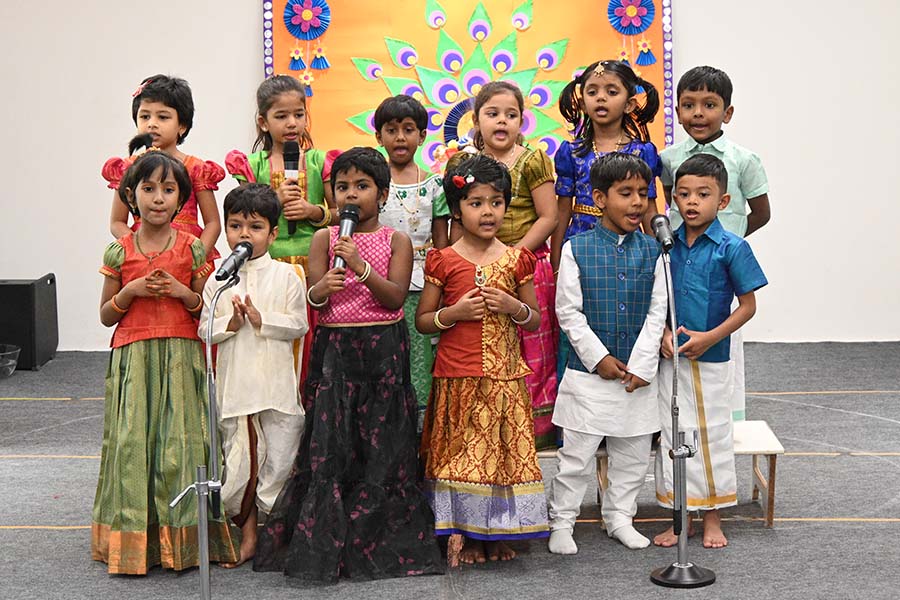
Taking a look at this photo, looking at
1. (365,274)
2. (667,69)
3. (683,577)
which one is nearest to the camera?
(683,577)

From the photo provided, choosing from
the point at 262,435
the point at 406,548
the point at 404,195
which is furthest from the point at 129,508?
the point at 404,195

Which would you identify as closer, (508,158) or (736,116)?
(508,158)

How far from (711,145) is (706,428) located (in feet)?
2.91

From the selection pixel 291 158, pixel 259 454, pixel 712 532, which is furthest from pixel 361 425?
pixel 712 532

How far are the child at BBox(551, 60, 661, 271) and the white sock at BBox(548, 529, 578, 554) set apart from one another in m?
0.83

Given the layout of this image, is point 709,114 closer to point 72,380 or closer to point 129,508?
point 129,508

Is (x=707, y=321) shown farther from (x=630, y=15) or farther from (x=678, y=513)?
(x=630, y=15)

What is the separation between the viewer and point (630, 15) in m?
6.45

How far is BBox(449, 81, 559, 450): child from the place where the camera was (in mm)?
3512

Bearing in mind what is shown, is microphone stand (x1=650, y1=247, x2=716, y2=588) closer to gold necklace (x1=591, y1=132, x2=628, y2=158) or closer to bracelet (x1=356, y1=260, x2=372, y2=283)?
gold necklace (x1=591, y1=132, x2=628, y2=158)

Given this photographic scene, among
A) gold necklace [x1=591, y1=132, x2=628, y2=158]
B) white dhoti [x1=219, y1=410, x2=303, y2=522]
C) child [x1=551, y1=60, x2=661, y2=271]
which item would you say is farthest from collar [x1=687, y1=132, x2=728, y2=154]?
white dhoti [x1=219, y1=410, x2=303, y2=522]

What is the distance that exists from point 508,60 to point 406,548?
12.9 ft

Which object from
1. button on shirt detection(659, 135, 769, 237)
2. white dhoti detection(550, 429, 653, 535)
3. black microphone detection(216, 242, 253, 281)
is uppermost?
button on shirt detection(659, 135, 769, 237)

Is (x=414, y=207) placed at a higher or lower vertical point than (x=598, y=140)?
lower
